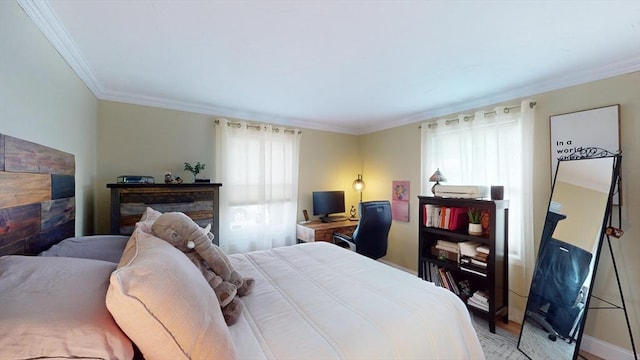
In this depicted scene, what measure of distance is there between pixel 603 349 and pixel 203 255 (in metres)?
3.20

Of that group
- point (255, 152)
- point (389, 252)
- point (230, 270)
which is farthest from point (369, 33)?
point (389, 252)

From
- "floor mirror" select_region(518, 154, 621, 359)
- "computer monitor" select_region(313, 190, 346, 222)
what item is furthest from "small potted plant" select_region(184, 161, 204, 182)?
"floor mirror" select_region(518, 154, 621, 359)

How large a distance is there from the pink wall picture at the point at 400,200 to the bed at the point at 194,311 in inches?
83.8

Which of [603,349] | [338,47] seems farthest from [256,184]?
[603,349]

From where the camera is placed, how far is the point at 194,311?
758 millimetres

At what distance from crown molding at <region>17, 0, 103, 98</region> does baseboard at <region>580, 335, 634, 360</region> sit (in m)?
4.52

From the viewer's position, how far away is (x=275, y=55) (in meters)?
1.93

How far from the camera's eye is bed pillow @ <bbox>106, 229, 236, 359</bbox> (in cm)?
66

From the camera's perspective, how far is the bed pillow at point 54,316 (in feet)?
1.76

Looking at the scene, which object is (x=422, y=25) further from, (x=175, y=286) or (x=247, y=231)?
(x=247, y=231)

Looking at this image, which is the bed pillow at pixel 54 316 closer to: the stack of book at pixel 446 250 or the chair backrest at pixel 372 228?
the chair backrest at pixel 372 228

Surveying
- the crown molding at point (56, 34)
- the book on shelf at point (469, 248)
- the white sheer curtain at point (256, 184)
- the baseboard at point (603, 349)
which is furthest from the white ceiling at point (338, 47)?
the baseboard at point (603, 349)

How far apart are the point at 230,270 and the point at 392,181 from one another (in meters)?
3.14

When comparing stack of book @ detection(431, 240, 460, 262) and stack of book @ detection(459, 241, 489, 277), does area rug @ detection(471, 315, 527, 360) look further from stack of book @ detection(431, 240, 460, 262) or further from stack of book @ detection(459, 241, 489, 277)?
stack of book @ detection(431, 240, 460, 262)
